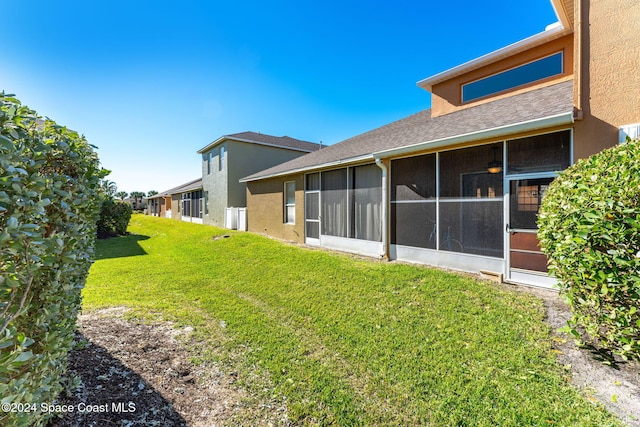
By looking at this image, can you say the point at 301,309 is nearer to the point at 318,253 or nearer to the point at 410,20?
the point at 318,253

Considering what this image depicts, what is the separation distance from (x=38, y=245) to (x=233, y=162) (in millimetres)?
17436

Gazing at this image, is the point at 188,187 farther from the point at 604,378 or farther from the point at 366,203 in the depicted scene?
the point at 604,378

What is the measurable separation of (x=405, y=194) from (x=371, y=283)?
9.80 feet

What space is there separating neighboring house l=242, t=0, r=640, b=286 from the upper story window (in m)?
0.03

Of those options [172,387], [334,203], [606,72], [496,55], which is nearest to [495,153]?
[606,72]

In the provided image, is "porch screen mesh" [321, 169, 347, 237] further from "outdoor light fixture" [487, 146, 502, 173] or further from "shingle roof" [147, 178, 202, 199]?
"shingle roof" [147, 178, 202, 199]

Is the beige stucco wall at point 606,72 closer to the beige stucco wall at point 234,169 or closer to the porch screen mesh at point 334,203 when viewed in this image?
the porch screen mesh at point 334,203

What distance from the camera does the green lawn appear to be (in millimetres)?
2596

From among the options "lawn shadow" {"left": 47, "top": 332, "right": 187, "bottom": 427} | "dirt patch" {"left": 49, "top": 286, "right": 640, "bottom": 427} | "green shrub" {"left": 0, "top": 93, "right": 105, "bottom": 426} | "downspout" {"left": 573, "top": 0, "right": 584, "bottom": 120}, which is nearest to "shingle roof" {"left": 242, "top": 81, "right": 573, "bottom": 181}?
"downspout" {"left": 573, "top": 0, "right": 584, "bottom": 120}

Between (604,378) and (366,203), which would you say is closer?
(604,378)

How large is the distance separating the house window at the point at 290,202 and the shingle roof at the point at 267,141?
749 cm

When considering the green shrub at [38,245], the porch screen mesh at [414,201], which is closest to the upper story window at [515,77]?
the porch screen mesh at [414,201]

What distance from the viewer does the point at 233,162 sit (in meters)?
18.0

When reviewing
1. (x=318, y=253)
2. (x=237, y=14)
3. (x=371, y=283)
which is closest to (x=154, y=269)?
(x=318, y=253)
